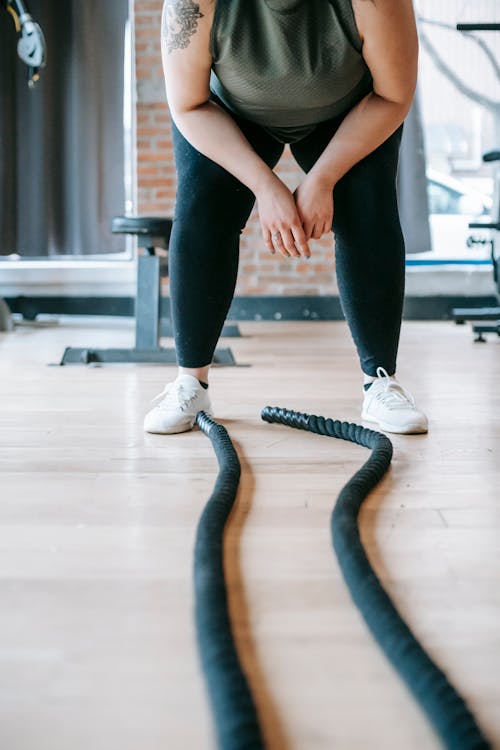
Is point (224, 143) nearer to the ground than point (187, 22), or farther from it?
nearer to the ground

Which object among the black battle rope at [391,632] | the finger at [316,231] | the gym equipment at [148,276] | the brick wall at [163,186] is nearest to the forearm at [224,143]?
the finger at [316,231]

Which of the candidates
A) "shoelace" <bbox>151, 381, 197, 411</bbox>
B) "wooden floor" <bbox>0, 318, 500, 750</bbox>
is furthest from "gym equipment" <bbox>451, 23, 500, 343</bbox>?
"shoelace" <bbox>151, 381, 197, 411</bbox>

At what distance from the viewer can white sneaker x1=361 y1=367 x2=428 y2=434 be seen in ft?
4.45

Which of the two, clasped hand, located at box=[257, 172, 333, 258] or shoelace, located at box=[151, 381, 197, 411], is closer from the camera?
clasped hand, located at box=[257, 172, 333, 258]

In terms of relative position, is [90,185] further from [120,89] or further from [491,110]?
[491,110]

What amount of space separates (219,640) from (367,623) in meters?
0.13

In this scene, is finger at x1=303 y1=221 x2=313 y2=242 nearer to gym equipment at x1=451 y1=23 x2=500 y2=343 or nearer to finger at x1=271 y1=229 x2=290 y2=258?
finger at x1=271 y1=229 x2=290 y2=258

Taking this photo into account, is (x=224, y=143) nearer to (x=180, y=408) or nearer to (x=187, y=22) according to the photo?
(x=187, y=22)

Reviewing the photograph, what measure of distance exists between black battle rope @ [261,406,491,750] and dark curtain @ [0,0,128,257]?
3.04m

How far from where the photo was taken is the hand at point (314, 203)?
1279 mm

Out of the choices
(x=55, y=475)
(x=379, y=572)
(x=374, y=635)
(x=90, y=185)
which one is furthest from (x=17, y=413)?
(x=90, y=185)

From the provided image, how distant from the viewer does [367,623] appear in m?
0.64

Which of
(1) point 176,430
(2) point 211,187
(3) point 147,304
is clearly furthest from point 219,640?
(3) point 147,304

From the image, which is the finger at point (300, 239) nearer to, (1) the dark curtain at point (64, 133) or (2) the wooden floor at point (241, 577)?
Answer: (2) the wooden floor at point (241, 577)
